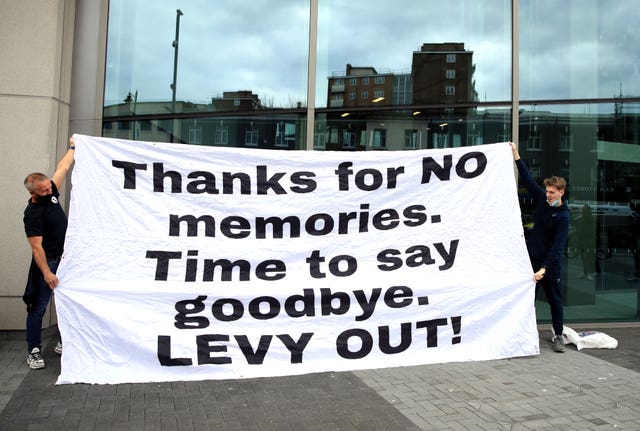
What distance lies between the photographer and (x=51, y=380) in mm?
4934

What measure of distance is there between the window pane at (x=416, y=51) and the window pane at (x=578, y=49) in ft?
1.12

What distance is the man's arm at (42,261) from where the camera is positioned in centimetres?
497

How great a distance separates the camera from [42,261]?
16.6ft

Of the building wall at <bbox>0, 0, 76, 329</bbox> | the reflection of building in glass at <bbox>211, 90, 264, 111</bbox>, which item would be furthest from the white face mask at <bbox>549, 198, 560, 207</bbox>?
the building wall at <bbox>0, 0, 76, 329</bbox>

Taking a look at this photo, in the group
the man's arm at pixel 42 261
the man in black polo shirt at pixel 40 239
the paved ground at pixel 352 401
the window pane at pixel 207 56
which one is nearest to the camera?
the paved ground at pixel 352 401

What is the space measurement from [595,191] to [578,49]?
204 centimetres

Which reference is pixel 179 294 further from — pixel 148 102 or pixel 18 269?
pixel 148 102

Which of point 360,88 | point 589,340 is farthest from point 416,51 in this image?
point 589,340

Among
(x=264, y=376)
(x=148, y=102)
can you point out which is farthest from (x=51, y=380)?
(x=148, y=102)

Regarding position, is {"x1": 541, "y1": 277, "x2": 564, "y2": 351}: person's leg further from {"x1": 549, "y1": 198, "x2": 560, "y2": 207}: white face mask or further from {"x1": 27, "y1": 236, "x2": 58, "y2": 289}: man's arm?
{"x1": 27, "y1": 236, "x2": 58, "y2": 289}: man's arm

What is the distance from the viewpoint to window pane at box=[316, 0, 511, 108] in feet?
24.6

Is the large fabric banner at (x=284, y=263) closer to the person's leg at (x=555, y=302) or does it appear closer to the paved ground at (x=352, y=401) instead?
the paved ground at (x=352, y=401)

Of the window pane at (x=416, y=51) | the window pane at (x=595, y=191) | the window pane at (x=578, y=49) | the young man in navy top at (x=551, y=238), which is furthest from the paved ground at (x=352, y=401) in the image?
the window pane at (x=578, y=49)

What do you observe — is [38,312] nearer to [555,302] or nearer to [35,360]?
[35,360]
